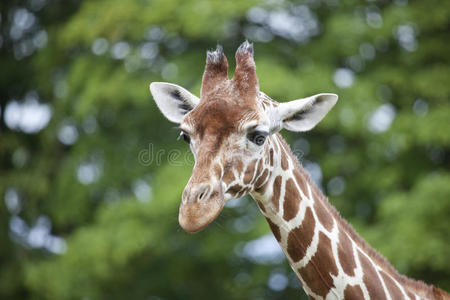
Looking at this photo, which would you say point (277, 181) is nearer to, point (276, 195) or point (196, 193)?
point (276, 195)

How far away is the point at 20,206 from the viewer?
15320 millimetres

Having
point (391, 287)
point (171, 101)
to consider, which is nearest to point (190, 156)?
point (171, 101)

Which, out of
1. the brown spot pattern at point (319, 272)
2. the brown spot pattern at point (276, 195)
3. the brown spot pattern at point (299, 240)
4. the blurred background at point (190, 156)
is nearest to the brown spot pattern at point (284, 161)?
the brown spot pattern at point (276, 195)

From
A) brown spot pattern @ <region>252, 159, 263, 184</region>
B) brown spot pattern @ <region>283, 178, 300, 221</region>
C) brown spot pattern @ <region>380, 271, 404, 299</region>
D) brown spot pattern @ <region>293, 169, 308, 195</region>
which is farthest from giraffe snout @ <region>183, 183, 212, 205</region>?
brown spot pattern @ <region>380, 271, 404, 299</region>

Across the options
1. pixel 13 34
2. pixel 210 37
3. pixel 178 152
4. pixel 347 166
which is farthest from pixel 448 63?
pixel 13 34

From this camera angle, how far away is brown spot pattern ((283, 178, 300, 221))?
414 cm

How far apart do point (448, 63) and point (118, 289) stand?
7645mm

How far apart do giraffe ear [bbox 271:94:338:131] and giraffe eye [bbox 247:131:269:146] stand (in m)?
0.20

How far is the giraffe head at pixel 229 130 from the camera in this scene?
3.68 metres

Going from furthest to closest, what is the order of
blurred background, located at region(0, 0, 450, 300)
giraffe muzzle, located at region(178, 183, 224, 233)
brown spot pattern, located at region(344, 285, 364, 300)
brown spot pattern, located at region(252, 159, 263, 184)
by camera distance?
blurred background, located at region(0, 0, 450, 300)
brown spot pattern, located at region(344, 285, 364, 300)
brown spot pattern, located at region(252, 159, 263, 184)
giraffe muzzle, located at region(178, 183, 224, 233)

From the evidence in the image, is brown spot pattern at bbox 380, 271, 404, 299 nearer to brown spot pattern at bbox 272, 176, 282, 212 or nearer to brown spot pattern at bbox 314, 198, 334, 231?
brown spot pattern at bbox 314, 198, 334, 231

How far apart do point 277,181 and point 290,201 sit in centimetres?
15

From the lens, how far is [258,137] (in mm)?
3939

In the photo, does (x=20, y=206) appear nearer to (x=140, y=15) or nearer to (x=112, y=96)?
(x=112, y=96)
